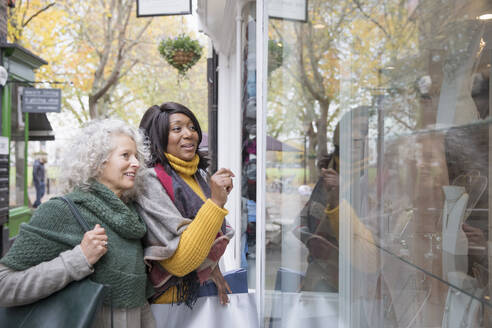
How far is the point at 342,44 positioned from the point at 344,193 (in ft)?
1.15

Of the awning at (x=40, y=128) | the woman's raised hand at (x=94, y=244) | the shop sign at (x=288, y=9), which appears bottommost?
the woman's raised hand at (x=94, y=244)

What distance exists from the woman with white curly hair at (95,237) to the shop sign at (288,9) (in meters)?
0.76

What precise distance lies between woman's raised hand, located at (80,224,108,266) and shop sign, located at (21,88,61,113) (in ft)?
21.5

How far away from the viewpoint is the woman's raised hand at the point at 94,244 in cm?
131

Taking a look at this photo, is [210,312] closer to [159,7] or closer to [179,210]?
[179,210]

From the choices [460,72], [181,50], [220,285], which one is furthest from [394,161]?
[181,50]

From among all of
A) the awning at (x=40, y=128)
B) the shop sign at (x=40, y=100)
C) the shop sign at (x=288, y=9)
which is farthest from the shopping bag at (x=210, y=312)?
the awning at (x=40, y=128)

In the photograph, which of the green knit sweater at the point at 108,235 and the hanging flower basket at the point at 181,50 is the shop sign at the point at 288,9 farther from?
the hanging flower basket at the point at 181,50

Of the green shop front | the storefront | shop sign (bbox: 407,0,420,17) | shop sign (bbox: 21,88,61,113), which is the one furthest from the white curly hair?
shop sign (bbox: 21,88,61,113)

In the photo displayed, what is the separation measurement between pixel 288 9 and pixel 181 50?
170 inches

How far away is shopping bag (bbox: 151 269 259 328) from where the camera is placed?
163cm

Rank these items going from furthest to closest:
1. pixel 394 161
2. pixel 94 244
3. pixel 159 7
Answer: pixel 159 7 < pixel 94 244 < pixel 394 161

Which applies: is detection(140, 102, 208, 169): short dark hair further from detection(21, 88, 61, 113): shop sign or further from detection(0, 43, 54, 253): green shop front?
detection(21, 88, 61, 113): shop sign

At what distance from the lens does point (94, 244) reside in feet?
4.31
